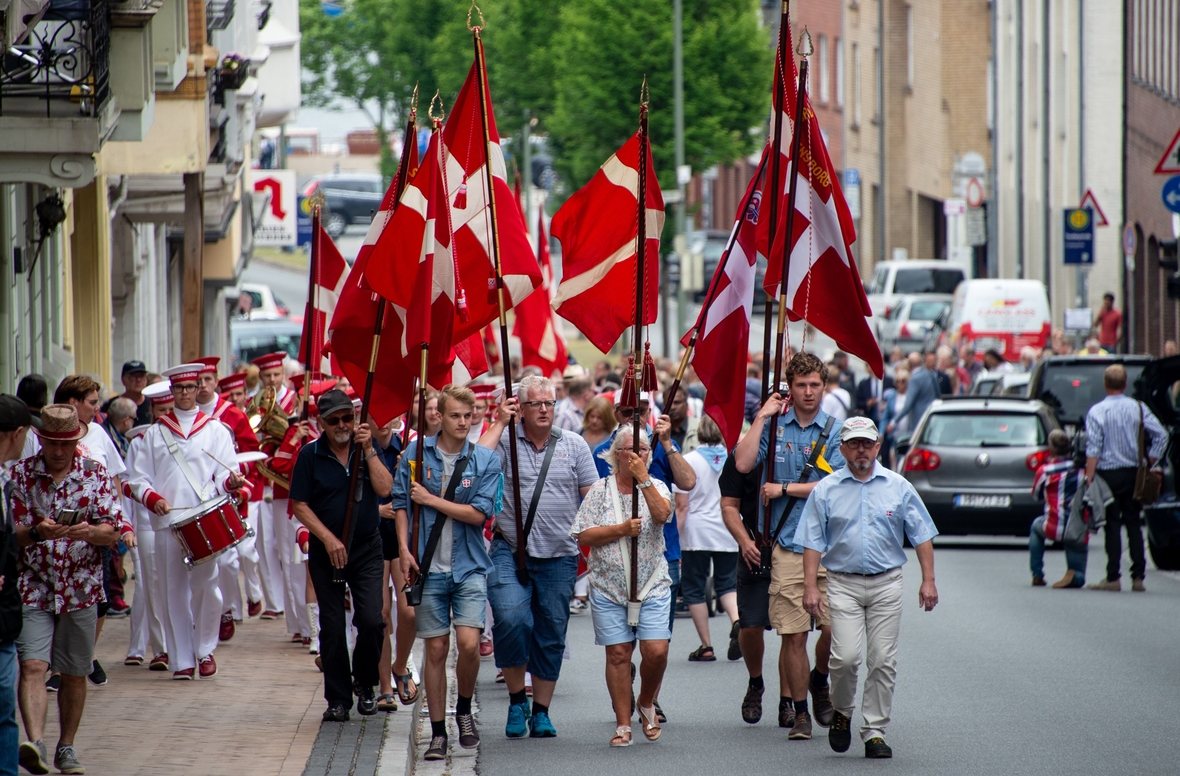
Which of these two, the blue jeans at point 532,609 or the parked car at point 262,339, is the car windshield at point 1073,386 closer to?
the parked car at point 262,339

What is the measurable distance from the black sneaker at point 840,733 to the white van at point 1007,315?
87.2ft

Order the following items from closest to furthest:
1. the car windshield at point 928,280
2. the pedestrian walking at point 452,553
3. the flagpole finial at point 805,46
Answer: the pedestrian walking at point 452,553 → the flagpole finial at point 805,46 → the car windshield at point 928,280

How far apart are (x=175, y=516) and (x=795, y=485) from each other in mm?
4153

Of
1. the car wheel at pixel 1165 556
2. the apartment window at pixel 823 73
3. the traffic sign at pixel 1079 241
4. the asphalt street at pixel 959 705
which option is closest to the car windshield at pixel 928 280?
the traffic sign at pixel 1079 241

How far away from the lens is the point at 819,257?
11242 mm

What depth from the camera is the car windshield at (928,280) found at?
45.2 meters

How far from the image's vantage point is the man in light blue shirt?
9.59 meters

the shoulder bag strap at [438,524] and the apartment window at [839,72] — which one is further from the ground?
the apartment window at [839,72]

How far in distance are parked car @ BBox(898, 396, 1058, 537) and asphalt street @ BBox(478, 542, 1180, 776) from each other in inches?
164

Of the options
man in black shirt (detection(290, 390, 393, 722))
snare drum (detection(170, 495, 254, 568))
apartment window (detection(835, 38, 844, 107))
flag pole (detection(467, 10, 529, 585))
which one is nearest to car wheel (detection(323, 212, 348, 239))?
apartment window (detection(835, 38, 844, 107))

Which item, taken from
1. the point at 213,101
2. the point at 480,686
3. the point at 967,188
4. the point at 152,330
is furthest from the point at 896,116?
the point at 480,686

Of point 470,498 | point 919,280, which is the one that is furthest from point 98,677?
point 919,280

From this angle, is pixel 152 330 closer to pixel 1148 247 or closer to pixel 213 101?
pixel 213 101

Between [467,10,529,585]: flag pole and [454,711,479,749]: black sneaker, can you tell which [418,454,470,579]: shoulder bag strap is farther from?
[454,711,479,749]: black sneaker
